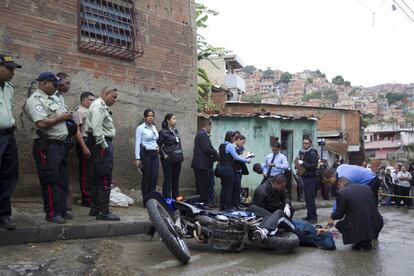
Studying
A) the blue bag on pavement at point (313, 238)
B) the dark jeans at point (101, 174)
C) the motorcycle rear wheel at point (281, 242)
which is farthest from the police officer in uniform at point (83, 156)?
the blue bag on pavement at point (313, 238)

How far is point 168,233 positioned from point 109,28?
15.9ft

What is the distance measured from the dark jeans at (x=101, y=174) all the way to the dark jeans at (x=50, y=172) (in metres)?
0.52

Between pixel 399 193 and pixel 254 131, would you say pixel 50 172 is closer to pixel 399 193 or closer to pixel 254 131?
pixel 254 131

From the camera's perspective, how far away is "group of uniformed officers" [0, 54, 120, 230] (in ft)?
16.3

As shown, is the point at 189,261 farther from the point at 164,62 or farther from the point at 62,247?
the point at 164,62

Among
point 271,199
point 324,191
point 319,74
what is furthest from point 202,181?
point 319,74

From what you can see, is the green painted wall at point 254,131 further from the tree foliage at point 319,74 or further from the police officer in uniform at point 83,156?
the tree foliage at point 319,74

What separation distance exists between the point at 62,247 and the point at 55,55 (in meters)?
3.44

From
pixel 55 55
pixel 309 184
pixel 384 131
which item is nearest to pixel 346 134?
pixel 309 184

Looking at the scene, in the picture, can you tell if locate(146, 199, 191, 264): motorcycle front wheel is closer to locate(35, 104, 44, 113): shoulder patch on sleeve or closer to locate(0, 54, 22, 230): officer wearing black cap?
locate(0, 54, 22, 230): officer wearing black cap

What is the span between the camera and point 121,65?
847 centimetres

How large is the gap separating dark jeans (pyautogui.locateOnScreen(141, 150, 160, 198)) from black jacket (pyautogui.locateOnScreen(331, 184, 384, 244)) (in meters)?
2.97

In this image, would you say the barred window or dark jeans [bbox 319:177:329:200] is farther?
dark jeans [bbox 319:177:329:200]

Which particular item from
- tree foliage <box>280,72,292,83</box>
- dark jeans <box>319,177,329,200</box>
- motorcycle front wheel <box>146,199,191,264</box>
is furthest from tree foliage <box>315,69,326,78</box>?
motorcycle front wheel <box>146,199,191,264</box>
